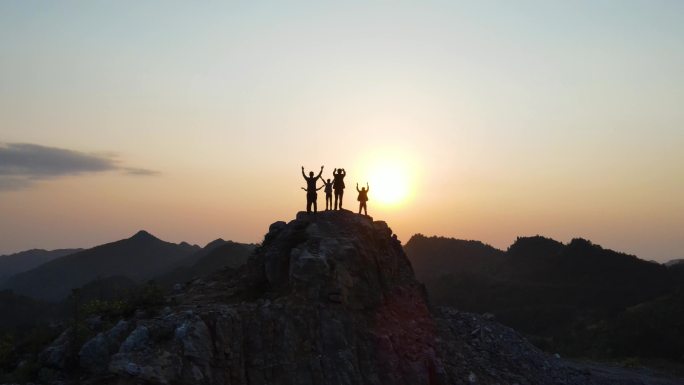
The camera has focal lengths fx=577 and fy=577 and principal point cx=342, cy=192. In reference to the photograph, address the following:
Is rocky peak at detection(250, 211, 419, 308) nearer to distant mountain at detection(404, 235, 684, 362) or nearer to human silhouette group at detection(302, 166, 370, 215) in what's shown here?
human silhouette group at detection(302, 166, 370, 215)

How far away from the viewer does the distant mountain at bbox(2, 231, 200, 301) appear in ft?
373

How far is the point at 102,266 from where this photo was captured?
12400 centimetres

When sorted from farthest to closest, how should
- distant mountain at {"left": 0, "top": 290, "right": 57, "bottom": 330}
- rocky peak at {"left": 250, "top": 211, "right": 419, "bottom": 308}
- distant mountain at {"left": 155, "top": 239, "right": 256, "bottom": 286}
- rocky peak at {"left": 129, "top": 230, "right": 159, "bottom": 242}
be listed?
rocky peak at {"left": 129, "top": 230, "right": 159, "bottom": 242}
distant mountain at {"left": 155, "top": 239, "right": 256, "bottom": 286}
distant mountain at {"left": 0, "top": 290, "right": 57, "bottom": 330}
rocky peak at {"left": 250, "top": 211, "right": 419, "bottom": 308}

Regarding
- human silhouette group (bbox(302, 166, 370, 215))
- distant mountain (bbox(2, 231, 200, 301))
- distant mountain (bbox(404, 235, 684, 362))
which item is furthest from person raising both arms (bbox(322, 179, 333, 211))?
distant mountain (bbox(2, 231, 200, 301))

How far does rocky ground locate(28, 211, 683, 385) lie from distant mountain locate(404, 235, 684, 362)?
2632 centimetres

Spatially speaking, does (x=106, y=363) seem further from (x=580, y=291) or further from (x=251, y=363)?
(x=580, y=291)

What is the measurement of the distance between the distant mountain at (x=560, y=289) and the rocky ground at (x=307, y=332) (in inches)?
1036

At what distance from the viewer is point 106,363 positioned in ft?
49.8

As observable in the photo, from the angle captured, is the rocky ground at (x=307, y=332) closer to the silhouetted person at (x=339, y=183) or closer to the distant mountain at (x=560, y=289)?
the silhouetted person at (x=339, y=183)

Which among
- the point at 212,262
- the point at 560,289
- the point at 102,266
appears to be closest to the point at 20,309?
the point at 212,262

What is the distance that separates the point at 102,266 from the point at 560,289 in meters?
95.6

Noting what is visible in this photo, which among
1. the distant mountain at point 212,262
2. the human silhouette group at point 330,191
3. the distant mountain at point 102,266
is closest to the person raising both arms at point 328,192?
the human silhouette group at point 330,191

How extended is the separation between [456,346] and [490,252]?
301ft

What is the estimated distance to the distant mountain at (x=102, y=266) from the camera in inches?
4476
